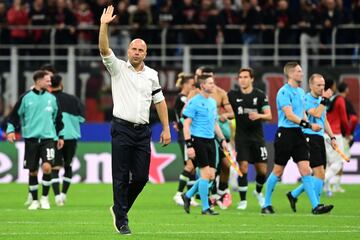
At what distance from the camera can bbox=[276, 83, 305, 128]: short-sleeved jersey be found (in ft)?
63.8

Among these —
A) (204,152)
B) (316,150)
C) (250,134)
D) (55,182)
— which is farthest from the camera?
(55,182)

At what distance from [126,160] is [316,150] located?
→ 619 centimetres

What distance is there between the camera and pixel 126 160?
15.1 meters

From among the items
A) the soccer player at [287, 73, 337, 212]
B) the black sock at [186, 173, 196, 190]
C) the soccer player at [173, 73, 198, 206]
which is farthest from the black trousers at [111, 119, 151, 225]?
the black sock at [186, 173, 196, 190]

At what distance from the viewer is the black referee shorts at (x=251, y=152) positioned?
21688 mm

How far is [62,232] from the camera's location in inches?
618

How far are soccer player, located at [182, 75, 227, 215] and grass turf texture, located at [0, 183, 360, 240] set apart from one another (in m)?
0.57

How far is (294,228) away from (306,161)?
3157 mm

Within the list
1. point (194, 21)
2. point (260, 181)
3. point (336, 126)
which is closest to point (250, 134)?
point (260, 181)

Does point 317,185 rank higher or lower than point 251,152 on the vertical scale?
lower

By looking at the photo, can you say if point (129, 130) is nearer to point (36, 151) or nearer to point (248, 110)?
point (36, 151)

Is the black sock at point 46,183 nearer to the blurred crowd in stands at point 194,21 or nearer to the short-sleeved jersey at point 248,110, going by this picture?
the short-sleeved jersey at point 248,110

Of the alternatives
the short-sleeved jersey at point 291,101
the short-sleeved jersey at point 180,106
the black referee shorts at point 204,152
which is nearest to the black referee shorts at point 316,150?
the short-sleeved jersey at point 291,101

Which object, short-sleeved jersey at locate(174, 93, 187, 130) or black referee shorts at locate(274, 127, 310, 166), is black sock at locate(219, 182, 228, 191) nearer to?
short-sleeved jersey at locate(174, 93, 187, 130)
